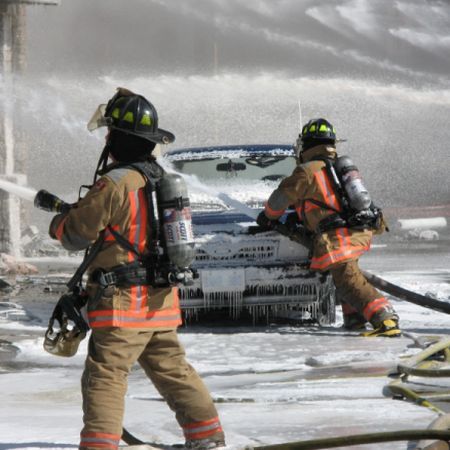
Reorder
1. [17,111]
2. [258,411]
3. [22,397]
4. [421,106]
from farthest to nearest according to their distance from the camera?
[421,106]
[17,111]
[22,397]
[258,411]

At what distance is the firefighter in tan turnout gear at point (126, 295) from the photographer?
4.38m

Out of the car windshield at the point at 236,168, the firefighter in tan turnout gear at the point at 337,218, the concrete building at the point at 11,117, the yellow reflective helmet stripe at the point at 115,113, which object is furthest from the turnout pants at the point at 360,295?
the concrete building at the point at 11,117

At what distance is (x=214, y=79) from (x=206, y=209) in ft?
84.6

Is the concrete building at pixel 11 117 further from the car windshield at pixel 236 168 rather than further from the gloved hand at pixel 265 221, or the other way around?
the gloved hand at pixel 265 221

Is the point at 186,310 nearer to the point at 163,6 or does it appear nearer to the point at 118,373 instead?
the point at 118,373

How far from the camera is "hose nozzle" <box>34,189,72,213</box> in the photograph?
15.0 feet

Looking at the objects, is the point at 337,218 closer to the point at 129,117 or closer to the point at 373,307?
the point at 373,307

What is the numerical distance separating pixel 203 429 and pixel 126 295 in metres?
0.61

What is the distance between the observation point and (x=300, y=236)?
27.2ft

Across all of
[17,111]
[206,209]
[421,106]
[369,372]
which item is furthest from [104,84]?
[369,372]

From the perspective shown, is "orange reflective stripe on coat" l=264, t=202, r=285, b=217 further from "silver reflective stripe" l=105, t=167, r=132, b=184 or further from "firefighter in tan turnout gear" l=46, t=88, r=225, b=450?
"silver reflective stripe" l=105, t=167, r=132, b=184

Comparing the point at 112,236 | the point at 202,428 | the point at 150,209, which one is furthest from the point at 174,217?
the point at 202,428

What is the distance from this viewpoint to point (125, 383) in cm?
443

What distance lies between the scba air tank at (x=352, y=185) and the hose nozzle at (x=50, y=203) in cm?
372
